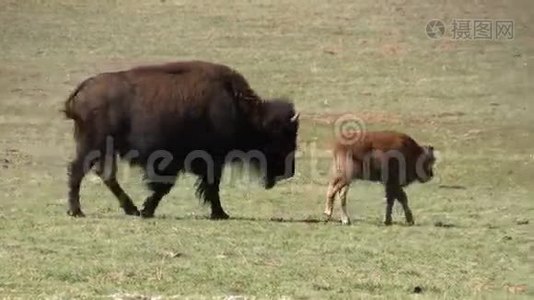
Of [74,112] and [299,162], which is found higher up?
[74,112]

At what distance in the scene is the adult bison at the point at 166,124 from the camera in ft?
48.7

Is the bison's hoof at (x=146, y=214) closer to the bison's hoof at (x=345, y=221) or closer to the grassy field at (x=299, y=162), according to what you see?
the grassy field at (x=299, y=162)

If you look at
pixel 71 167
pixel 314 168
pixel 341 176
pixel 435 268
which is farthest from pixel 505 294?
pixel 314 168

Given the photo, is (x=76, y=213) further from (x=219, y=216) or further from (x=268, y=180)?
(x=268, y=180)

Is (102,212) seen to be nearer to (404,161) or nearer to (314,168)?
(404,161)

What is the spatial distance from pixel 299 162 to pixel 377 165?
6649 millimetres

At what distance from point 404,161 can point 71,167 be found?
383 centimetres

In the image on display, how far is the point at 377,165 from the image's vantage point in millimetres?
15047

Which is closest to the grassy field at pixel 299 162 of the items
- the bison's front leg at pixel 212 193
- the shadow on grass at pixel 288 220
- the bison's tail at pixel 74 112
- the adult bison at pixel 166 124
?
the shadow on grass at pixel 288 220

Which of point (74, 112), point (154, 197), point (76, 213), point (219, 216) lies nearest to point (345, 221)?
point (219, 216)

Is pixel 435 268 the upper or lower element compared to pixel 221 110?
lower

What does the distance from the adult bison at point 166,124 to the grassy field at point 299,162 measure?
0.47 m

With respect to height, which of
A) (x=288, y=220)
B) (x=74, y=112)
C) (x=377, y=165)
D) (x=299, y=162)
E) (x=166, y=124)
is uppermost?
(x=74, y=112)

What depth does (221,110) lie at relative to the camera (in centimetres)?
1520
